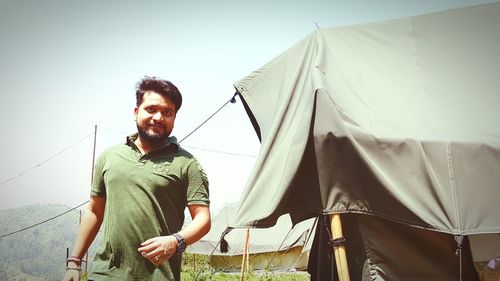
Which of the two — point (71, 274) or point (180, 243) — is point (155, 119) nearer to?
point (180, 243)

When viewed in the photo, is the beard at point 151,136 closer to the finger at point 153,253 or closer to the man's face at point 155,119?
the man's face at point 155,119

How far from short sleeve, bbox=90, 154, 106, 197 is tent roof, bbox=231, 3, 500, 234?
92cm

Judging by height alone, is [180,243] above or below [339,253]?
above

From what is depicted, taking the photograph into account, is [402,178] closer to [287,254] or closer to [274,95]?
[274,95]

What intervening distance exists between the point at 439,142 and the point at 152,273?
86.2 inches

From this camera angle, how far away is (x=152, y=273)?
5.86ft

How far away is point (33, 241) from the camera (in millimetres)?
142875

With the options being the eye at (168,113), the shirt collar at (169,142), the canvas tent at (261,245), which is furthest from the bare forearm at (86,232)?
the canvas tent at (261,245)

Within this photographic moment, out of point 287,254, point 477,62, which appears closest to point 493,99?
point 477,62

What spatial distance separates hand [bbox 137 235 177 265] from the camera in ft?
5.34

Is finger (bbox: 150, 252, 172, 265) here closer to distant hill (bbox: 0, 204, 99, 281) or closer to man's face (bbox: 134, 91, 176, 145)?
man's face (bbox: 134, 91, 176, 145)

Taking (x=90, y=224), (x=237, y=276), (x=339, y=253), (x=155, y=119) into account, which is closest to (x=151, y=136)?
(x=155, y=119)

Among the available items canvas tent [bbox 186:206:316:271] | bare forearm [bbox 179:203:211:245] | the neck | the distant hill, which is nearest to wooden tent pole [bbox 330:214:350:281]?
bare forearm [bbox 179:203:211:245]

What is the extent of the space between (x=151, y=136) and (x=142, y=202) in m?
0.39
